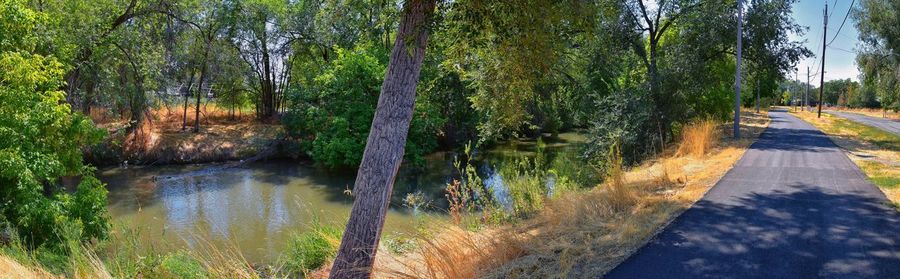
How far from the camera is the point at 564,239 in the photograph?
6.75 m

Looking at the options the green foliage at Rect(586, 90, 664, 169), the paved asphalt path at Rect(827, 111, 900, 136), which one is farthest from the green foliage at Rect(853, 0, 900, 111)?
the green foliage at Rect(586, 90, 664, 169)

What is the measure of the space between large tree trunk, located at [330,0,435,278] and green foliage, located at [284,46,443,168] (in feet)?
53.8

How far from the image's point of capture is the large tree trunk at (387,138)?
553cm

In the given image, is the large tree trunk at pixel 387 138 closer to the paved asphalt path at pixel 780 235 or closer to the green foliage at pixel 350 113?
the paved asphalt path at pixel 780 235

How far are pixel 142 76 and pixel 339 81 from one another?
311 inches

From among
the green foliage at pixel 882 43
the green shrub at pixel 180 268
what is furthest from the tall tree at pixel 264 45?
the green foliage at pixel 882 43

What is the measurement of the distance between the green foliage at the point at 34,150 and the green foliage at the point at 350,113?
38.5 feet

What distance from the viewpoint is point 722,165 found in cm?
1252

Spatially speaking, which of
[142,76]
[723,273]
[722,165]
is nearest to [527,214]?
[723,273]

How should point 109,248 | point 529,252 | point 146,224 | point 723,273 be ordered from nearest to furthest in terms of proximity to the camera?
point 723,273
point 529,252
point 109,248
point 146,224

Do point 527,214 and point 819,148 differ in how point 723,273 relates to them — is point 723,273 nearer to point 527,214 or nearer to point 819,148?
point 527,214

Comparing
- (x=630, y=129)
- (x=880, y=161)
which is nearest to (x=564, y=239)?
(x=880, y=161)

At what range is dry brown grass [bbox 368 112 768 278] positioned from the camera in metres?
5.67

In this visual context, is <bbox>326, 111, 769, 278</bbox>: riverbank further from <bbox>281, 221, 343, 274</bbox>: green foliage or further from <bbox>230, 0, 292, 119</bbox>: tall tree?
<bbox>230, 0, 292, 119</bbox>: tall tree
